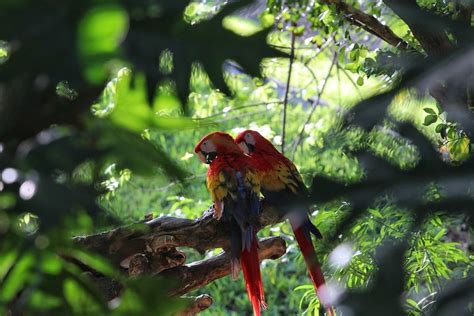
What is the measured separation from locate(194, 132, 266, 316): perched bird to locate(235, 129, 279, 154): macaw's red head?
117 mm

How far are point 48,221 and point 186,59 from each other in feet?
0.33

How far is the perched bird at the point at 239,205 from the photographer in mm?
1240

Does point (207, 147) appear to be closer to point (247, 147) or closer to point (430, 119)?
point (247, 147)

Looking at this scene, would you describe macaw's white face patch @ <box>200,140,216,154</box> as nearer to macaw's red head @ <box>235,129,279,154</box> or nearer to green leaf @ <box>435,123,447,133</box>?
macaw's red head @ <box>235,129,279,154</box>

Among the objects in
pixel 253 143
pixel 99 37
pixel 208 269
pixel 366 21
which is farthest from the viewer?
pixel 253 143

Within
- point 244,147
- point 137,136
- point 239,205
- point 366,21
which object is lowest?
point 244,147


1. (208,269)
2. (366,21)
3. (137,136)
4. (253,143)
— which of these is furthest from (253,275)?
(137,136)

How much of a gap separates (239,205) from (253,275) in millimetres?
122

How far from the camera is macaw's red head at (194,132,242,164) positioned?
141cm

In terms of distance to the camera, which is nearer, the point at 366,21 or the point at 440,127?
the point at 440,127

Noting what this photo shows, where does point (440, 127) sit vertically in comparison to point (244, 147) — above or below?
above

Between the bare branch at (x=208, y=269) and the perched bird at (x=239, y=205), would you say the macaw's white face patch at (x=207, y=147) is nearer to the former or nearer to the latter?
the perched bird at (x=239, y=205)

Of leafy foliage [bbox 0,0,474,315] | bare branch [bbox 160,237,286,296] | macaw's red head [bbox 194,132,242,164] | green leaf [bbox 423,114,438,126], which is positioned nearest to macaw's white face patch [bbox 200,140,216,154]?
macaw's red head [bbox 194,132,242,164]

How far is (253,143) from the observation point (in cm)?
156
